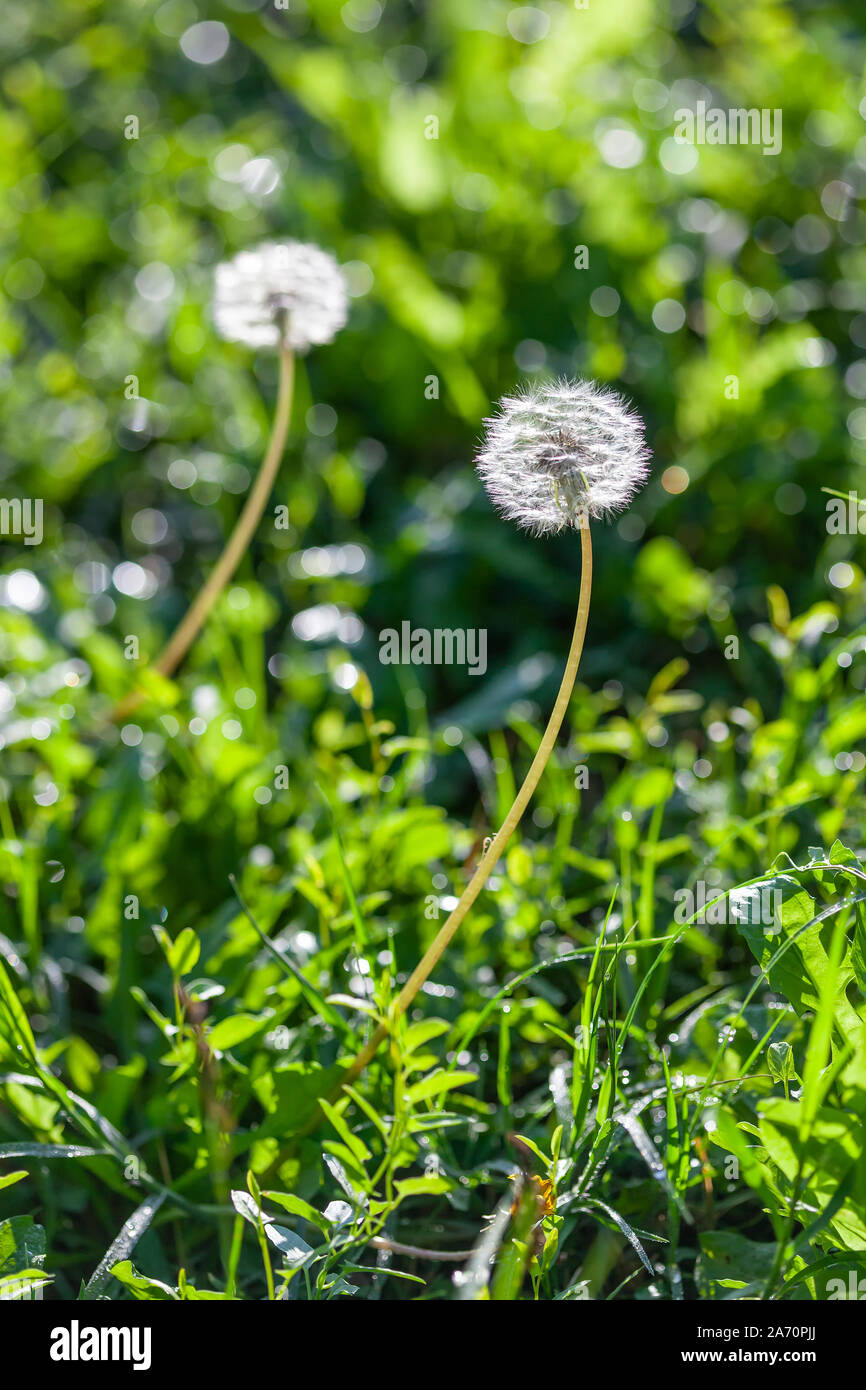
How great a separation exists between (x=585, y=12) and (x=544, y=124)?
2.48 feet

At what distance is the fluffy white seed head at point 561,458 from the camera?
3.91 feet

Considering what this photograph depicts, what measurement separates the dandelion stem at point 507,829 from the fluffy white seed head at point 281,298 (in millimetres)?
812

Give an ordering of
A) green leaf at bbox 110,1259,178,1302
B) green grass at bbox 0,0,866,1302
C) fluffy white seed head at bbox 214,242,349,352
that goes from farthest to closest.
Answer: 1. fluffy white seed head at bbox 214,242,349,352
2. green grass at bbox 0,0,866,1302
3. green leaf at bbox 110,1259,178,1302

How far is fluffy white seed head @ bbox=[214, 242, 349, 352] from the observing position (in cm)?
180

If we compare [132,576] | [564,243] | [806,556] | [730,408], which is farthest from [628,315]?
[132,576]

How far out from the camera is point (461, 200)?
2.99 m

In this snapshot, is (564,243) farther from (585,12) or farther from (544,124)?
(585,12)

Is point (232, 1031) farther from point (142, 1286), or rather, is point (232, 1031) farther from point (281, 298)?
point (281, 298)

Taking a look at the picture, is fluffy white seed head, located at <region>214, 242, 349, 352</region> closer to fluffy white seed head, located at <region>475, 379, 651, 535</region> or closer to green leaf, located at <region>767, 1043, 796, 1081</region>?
fluffy white seed head, located at <region>475, 379, 651, 535</region>

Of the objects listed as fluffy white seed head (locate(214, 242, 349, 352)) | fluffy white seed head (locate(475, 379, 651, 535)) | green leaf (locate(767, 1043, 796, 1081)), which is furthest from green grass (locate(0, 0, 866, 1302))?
fluffy white seed head (locate(214, 242, 349, 352))

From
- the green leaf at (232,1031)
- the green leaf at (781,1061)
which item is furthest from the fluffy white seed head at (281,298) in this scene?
the green leaf at (781,1061)

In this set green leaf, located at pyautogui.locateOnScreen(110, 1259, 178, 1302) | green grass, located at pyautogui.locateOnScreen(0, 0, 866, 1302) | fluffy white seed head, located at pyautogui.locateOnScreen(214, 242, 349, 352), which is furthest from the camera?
fluffy white seed head, located at pyautogui.locateOnScreen(214, 242, 349, 352)

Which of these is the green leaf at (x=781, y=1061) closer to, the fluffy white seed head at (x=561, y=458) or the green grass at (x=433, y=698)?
the green grass at (x=433, y=698)

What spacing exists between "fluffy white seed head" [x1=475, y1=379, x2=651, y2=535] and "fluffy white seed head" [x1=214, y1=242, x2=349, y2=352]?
2.24 feet
